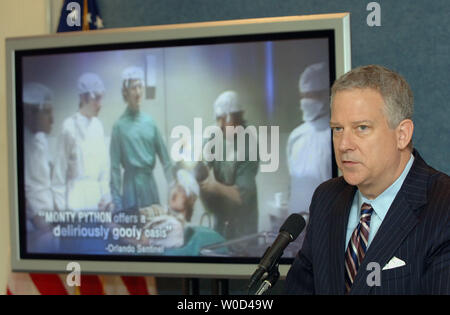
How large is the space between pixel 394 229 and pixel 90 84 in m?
2.04

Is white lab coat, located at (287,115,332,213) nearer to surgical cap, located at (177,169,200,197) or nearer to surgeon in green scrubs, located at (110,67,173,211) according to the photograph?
surgical cap, located at (177,169,200,197)

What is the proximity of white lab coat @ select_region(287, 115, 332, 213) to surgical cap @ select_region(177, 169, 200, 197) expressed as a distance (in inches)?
19.5

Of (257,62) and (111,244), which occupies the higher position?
(257,62)

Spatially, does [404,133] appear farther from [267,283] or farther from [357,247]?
[267,283]

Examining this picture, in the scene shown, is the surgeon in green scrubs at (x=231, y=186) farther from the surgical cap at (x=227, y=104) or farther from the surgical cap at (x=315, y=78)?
the surgical cap at (x=315, y=78)

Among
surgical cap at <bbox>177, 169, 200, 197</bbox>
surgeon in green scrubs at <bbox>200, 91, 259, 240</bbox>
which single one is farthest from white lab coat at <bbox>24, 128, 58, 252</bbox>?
surgeon in green scrubs at <bbox>200, 91, 259, 240</bbox>

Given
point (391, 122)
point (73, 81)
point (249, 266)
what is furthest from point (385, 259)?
point (73, 81)

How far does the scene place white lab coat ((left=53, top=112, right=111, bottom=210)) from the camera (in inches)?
134

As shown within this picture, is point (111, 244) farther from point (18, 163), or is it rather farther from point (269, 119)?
point (269, 119)

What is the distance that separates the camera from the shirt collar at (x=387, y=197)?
202 cm

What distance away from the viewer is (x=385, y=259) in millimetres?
1892
